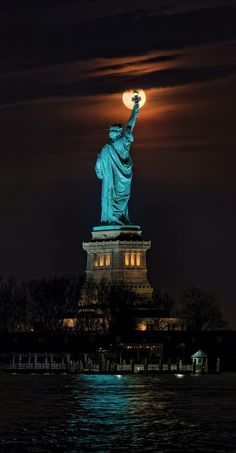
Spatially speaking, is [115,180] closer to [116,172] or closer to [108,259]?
[116,172]

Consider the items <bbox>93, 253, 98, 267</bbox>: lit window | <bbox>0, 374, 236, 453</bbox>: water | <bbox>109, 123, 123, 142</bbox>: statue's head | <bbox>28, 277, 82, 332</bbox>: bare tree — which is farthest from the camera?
<bbox>93, 253, 98, 267</bbox>: lit window

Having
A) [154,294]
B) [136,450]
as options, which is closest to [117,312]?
[154,294]

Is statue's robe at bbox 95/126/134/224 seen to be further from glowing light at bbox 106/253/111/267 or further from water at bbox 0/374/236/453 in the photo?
water at bbox 0/374/236/453

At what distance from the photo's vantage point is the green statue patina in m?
172

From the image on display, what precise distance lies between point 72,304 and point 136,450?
3807 inches

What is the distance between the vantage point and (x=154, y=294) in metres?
176

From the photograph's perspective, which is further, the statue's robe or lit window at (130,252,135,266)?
lit window at (130,252,135,266)

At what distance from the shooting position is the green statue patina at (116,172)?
172 metres

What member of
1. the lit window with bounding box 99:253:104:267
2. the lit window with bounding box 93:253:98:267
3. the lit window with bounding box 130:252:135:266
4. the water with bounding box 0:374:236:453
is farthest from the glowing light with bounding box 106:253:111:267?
the water with bounding box 0:374:236:453

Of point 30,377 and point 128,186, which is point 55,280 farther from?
point 30,377

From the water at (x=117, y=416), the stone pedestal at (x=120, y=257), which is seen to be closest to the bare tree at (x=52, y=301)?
the stone pedestal at (x=120, y=257)

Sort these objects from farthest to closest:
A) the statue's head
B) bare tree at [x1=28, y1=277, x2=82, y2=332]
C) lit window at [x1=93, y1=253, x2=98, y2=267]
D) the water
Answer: lit window at [x1=93, y1=253, x2=98, y2=267], the statue's head, bare tree at [x1=28, y1=277, x2=82, y2=332], the water

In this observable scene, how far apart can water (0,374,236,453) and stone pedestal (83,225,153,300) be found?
58277 millimetres

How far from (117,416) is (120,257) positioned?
9359 cm
